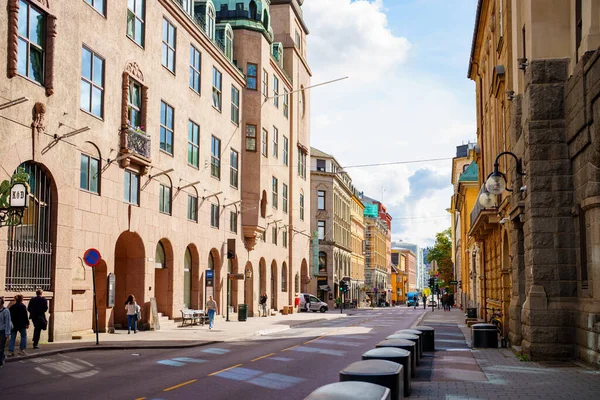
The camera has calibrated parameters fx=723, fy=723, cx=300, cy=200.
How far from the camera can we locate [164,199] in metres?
33.6

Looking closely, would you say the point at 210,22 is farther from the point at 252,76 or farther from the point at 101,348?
the point at 101,348

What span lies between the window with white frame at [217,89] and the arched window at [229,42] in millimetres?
2741

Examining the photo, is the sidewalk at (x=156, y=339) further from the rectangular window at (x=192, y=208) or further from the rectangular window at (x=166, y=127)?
the rectangular window at (x=166, y=127)

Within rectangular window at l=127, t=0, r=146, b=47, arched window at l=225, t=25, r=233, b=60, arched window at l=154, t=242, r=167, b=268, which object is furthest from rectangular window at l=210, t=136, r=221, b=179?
rectangular window at l=127, t=0, r=146, b=47

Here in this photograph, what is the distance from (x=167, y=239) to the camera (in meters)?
33.5

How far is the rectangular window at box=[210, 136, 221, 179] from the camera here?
40.7 m

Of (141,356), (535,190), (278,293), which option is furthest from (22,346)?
(278,293)

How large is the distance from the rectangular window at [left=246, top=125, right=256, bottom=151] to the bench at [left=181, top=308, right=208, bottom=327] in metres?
14.4

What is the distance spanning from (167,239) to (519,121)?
1882 cm

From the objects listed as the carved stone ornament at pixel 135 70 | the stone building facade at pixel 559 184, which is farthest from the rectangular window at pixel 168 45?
the stone building facade at pixel 559 184

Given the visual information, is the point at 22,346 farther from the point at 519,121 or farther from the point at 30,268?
the point at 519,121

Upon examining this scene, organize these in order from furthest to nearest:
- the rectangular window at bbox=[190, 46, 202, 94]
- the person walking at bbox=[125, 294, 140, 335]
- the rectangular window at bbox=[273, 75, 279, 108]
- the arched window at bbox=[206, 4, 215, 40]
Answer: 1. the rectangular window at bbox=[273, 75, 279, 108]
2. the arched window at bbox=[206, 4, 215, 40]
3. the rectangular window at bbox=[190, 46, 202, 94]
4. the person walking at bbox=[125, 294, 140, 335]

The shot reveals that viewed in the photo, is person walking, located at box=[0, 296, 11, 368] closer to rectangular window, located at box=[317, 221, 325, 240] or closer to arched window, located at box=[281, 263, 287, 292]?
arched window, located at box=[281, 263, 287, 292]

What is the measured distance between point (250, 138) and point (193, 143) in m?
10.1
